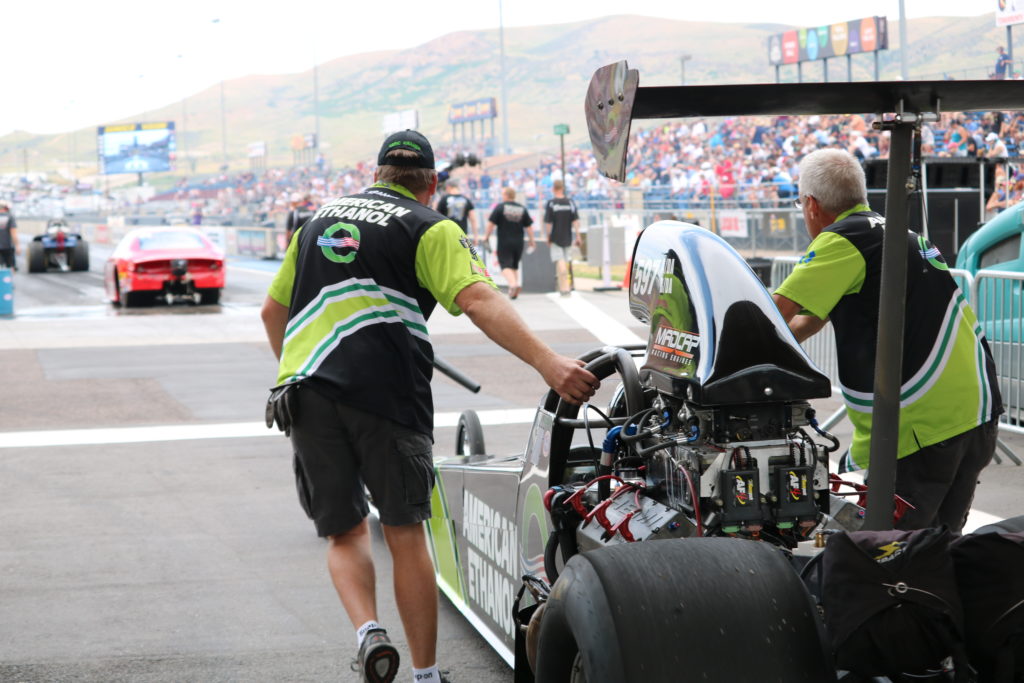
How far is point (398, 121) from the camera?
7006cm

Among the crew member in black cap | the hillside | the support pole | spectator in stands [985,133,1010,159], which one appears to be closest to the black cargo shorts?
the crew member in black cap

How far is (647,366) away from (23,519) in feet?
15.2

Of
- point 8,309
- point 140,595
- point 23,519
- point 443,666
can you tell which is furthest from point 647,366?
point 8,309

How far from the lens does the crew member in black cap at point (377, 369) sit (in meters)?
3.75

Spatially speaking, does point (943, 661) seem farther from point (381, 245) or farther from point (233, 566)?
point (233, 566)

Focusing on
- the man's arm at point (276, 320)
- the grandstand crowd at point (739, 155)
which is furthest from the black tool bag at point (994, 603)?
the grandstand crowd at point (739, 155)

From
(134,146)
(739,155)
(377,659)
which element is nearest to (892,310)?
(377,659)

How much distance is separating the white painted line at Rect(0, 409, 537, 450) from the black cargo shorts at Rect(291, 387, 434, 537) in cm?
515

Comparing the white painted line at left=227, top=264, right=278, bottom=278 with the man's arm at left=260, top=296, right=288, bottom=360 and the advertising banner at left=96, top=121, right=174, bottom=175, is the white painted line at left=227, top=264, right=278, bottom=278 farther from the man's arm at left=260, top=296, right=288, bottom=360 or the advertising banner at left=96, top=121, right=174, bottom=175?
the advertising banner at left=96, top=121, right=174, bottom=175

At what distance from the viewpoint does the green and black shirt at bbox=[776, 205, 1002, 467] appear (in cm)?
Answer: 360

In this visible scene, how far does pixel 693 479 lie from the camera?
114 inches

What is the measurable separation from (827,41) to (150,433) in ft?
139

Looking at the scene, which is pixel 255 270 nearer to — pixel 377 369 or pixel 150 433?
pixel 150 433

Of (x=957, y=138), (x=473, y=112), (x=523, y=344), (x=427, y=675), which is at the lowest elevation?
(x=427, y=675)
